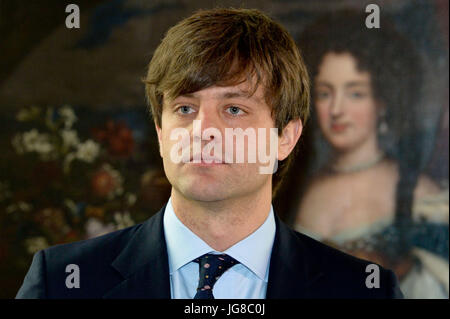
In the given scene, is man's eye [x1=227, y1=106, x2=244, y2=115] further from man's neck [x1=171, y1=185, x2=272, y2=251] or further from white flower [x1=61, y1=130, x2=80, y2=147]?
white flower [x1=61, y1=130, x2=80, y2=147]

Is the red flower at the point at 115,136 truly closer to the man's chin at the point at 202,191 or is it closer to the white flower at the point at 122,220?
the white flower at the point at 122,220

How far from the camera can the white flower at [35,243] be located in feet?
7.56

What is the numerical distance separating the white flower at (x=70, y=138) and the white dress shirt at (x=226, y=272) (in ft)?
3.64

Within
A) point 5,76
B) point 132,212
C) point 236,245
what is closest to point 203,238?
point 236,245

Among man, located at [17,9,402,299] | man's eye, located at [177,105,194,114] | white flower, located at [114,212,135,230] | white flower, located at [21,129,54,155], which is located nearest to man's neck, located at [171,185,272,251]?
man, located at [17,9,402,299]

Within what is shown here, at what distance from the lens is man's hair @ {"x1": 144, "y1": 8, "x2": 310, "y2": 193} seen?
1.27 metres

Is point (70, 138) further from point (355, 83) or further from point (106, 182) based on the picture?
point (355, 83)

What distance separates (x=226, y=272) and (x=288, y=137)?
37 centimetres

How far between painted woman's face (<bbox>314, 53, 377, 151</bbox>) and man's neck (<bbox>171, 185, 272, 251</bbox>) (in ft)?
3.49

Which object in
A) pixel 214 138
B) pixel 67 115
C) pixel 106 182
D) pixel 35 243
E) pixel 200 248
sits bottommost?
pixel 35 243

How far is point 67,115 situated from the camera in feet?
7.58

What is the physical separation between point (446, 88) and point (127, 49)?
1.22 metres

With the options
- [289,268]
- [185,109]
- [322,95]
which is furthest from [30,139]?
[289,268]

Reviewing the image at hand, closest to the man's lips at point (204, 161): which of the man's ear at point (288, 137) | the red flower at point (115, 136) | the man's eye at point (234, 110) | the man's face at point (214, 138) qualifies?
the man's face at point (214, 138)
